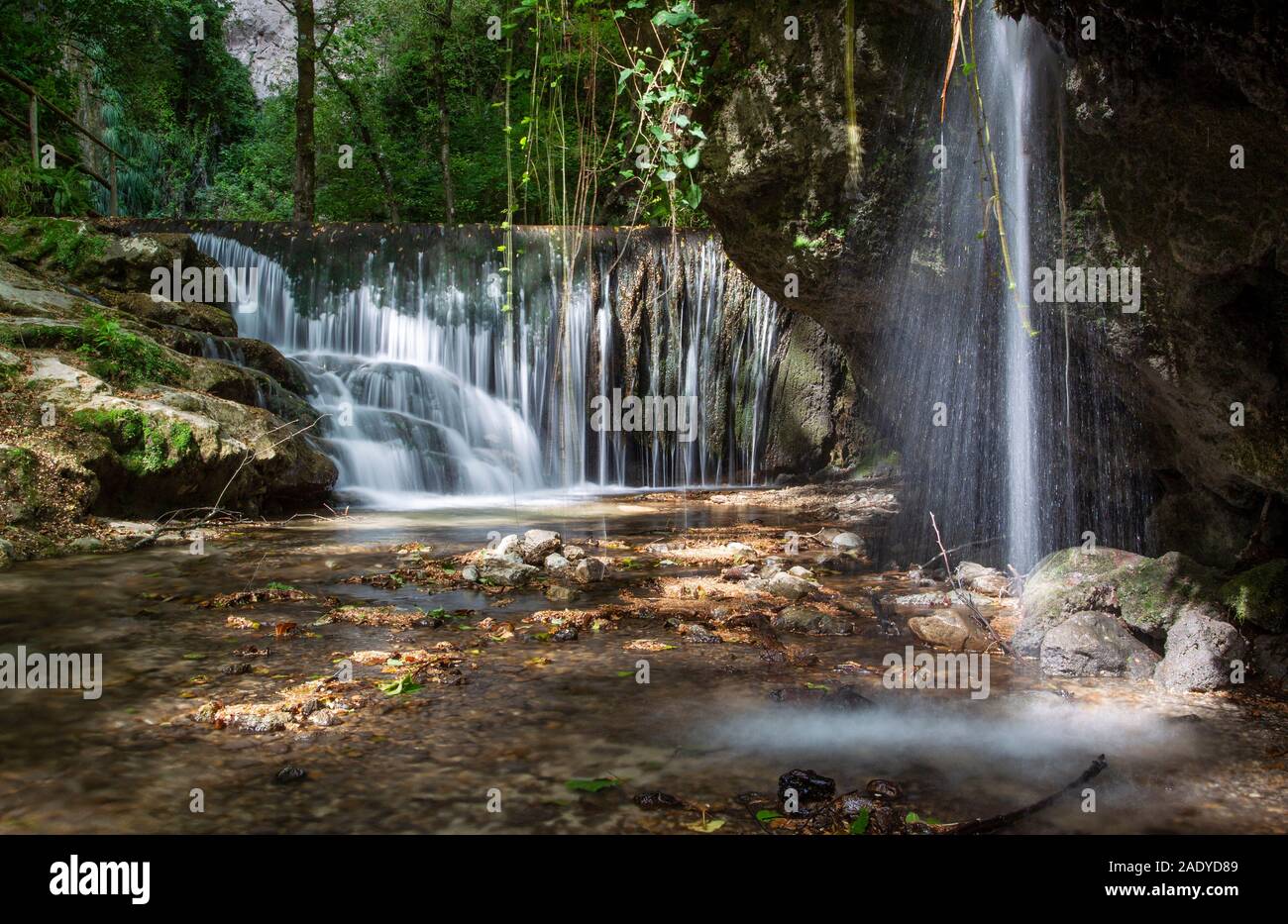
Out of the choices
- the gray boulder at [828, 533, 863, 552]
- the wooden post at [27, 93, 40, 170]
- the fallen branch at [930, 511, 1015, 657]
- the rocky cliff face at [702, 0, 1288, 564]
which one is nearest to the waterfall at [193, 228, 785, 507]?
the wooden post at [27, 93, 40, 170]

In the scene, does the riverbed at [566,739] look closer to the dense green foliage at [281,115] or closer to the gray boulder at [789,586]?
the gray boulder at [789,586]

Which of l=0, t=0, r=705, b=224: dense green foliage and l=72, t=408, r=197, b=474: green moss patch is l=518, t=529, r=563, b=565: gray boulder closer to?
l=72, t=408, r=197, b=474: green moss patch

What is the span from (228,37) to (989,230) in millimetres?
40881

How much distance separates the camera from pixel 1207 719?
344 cm

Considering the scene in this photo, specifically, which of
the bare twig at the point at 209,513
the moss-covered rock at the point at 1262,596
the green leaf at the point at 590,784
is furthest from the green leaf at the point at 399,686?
the bare twig at the point at 209,513

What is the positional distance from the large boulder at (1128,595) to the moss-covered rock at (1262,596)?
0.09 metres

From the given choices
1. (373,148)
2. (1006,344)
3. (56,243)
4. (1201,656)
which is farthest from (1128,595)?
(373,148)

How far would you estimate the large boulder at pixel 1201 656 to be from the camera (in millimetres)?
3795

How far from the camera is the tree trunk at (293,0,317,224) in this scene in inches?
Answer: 639

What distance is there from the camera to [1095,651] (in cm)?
411

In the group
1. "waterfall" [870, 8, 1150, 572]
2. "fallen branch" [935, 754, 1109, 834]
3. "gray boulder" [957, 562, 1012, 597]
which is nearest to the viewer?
"fallen branch" [935, 754, 1109, 834]

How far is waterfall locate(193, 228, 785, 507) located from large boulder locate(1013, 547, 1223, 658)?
9.28 meters
